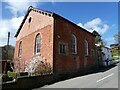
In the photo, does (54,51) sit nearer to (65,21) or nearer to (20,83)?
(65,21)

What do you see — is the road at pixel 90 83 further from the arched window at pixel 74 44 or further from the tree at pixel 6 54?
the tree at pixel 6 54

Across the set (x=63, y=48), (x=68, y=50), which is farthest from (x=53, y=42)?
(x=68, y=50)

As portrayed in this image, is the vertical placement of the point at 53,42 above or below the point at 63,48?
above

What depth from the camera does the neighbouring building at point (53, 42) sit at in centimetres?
2051

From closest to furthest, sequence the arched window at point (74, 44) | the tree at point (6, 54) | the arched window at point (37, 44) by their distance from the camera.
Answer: the arched window at point (37, 44), the arched window at point (74, 44), the tree at point (6, 54)

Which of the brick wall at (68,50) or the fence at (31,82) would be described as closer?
the fence at (31,82)

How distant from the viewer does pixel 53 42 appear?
20.0m

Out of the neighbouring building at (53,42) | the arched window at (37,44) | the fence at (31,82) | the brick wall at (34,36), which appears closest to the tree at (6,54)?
the neighbouring building at (53,42)

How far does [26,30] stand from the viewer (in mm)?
26844

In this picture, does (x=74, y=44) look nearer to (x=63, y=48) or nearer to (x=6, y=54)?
(x=63, y=48)

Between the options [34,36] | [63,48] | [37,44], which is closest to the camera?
[63,48]

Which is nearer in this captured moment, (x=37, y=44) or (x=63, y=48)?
(x=63, y=48)

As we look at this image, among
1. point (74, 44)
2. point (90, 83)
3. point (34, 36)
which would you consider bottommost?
point (90, 83)

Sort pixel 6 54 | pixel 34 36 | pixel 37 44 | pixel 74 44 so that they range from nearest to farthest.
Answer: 1. pixel 37 44
2. pixel 34 36
3. pixel 74 44
4. pixel 6 54
